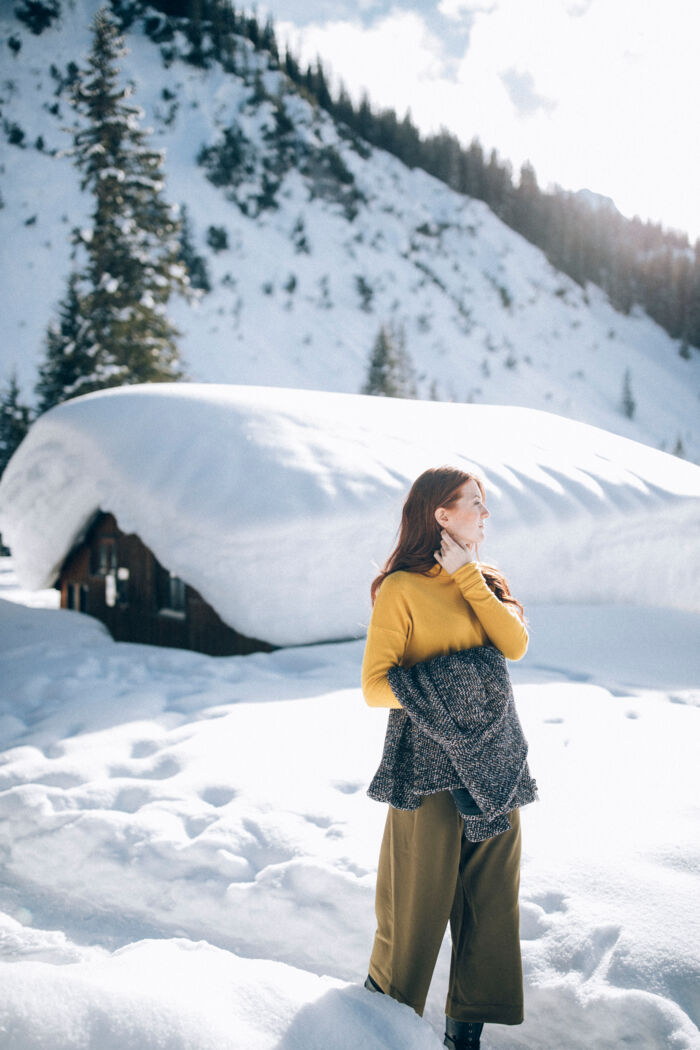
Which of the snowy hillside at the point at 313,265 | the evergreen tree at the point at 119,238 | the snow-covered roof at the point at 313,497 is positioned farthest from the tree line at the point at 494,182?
the snow-covered roof at the point at 313,497

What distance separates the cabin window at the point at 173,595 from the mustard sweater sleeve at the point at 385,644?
16.4 ft

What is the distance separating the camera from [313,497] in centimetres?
584

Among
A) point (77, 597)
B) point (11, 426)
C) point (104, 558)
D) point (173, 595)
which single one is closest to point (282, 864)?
point (173, 595)

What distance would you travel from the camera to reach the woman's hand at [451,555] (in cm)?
173

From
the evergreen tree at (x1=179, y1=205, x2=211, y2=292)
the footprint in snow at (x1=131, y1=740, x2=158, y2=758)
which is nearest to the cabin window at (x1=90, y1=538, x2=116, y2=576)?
the footprint in snow at (x1=131, y1=740, x2=158, y2=758)

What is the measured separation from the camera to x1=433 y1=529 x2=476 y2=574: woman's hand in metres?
1.73

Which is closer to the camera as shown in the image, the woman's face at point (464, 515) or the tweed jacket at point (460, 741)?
the tweed jacket at point (460, 741)

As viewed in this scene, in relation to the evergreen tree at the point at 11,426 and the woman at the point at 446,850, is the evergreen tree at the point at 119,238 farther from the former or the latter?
the woman at the point at 446,850

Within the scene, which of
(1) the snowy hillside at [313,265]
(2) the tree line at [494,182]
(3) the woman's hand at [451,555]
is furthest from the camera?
(2) the tree line at [494,182]

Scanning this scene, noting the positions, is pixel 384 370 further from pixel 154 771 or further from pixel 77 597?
pixel 154 771

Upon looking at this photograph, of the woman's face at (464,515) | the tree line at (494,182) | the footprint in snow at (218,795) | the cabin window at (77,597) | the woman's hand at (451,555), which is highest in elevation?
the tree line at (494,182)

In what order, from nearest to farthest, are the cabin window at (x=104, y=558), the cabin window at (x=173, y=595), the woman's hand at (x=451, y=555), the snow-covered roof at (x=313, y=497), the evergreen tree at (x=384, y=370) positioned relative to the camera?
the woman's hand at (x=451, y=555) < the snow-covered roof at (x=313, y=497) < the cabin window at (x=173, y=595) < the cabin window at (x=104, y=558) < the evergreen tree at (x=384, y=370)

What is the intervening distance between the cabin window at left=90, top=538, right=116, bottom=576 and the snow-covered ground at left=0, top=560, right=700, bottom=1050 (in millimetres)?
2143

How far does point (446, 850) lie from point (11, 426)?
2341 centimetres
